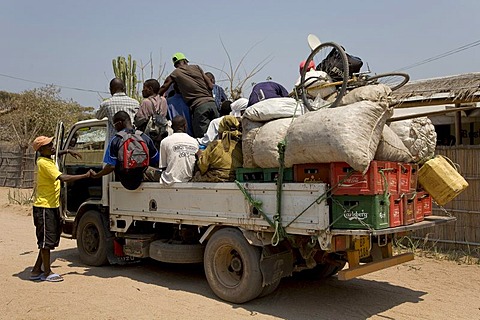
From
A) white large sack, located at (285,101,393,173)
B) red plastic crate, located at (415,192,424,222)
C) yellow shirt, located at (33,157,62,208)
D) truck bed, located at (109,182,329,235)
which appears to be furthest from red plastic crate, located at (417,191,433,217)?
yellow shirt, located at (33,157,62,208)

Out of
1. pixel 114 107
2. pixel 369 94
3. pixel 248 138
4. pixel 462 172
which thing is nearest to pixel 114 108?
pixel 114 107

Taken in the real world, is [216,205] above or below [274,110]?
below

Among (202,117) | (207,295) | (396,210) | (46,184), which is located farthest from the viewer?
(202,117)

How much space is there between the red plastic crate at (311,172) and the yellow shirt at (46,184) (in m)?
3.19

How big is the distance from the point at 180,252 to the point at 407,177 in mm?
2676

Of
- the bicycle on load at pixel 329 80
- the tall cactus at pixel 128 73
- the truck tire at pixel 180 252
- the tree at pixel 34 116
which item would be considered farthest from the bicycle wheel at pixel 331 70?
the tree at pixel 34 116

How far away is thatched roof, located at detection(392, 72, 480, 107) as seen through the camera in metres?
8.19

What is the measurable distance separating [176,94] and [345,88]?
328 centimetres

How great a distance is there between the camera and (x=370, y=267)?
5.08m

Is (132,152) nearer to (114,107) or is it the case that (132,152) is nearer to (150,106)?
(150,106)

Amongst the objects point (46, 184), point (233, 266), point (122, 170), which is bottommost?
point (233, 266)

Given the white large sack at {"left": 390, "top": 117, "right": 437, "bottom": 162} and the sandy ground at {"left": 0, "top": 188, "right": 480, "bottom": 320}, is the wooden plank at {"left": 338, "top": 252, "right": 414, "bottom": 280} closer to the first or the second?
the sandy ground at {"left": 0, "top": 188, "right": 480, "bottom": 320}

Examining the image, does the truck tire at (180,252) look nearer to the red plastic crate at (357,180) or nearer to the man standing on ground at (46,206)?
the man standing on ground at (46,206)

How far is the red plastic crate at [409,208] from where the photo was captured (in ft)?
16.8
